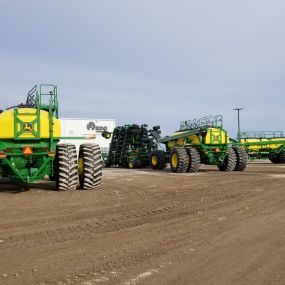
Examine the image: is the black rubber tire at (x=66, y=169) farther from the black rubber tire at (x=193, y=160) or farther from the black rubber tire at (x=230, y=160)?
the black rubber tire at (x=230, y=160)

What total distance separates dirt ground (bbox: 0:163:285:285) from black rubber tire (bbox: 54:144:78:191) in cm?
157

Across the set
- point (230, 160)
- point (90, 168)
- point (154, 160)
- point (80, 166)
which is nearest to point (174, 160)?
point (230, 160)

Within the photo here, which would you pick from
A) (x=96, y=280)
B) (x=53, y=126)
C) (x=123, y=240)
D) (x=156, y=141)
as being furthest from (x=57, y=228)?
(x=156, y=141)

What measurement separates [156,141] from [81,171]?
12.7 metres

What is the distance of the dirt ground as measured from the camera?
374 cm

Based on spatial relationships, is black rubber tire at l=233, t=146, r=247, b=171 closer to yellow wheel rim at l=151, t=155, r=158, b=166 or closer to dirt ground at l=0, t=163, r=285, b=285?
yellow wheel rim at l=151, t=155, r=158, b=166

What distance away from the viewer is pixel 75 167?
10.6 metres

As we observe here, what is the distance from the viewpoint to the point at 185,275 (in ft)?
12.2

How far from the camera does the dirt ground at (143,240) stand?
147 inches

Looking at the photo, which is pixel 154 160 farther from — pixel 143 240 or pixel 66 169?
pixel 143 240

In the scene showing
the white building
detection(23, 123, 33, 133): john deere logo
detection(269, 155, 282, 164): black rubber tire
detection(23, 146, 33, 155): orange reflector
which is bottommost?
detection(269, 155, 282, 164): black rubber tire

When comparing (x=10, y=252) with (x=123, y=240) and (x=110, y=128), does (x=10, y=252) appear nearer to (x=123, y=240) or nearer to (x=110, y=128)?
(x=123, y=240)

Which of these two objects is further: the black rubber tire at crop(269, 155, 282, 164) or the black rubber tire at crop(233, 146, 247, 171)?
the black rubber tire at crop(269, 155, 282, 164)

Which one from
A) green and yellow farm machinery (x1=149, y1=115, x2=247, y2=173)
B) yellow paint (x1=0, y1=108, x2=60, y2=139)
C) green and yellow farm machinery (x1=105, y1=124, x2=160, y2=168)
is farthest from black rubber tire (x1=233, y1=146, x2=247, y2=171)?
yellow paint (x1=0, y1=108, x2=60, y2=139)
